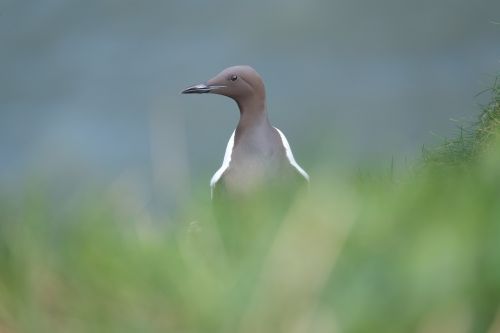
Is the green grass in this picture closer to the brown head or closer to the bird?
the bird

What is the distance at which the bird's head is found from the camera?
14.0 ft

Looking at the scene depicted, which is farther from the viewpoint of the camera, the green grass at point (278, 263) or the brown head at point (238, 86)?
the brown head at point (238, 86)

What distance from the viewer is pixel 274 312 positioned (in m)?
0.47

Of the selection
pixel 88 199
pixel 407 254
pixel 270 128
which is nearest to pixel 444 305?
pixel 407 254

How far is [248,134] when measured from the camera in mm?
3977

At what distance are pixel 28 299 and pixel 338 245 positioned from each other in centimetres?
19

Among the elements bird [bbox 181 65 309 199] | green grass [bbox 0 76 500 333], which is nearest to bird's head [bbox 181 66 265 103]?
bird [bbox 181 65 309 199]

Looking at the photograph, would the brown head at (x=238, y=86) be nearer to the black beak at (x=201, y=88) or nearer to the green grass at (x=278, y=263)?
the black beak at (x=201, y=88)

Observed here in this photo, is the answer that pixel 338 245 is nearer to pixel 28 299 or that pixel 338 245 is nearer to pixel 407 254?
pixel 407 254

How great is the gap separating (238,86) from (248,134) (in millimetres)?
420

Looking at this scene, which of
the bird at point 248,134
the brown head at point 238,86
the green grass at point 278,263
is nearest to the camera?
the green grass at point 278,263

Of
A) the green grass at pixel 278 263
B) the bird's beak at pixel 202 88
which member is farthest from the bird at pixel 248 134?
the green grass at pixel 278 263

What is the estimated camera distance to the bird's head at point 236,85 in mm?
4258

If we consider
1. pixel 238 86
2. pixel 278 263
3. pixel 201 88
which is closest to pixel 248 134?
pixel 238 86
